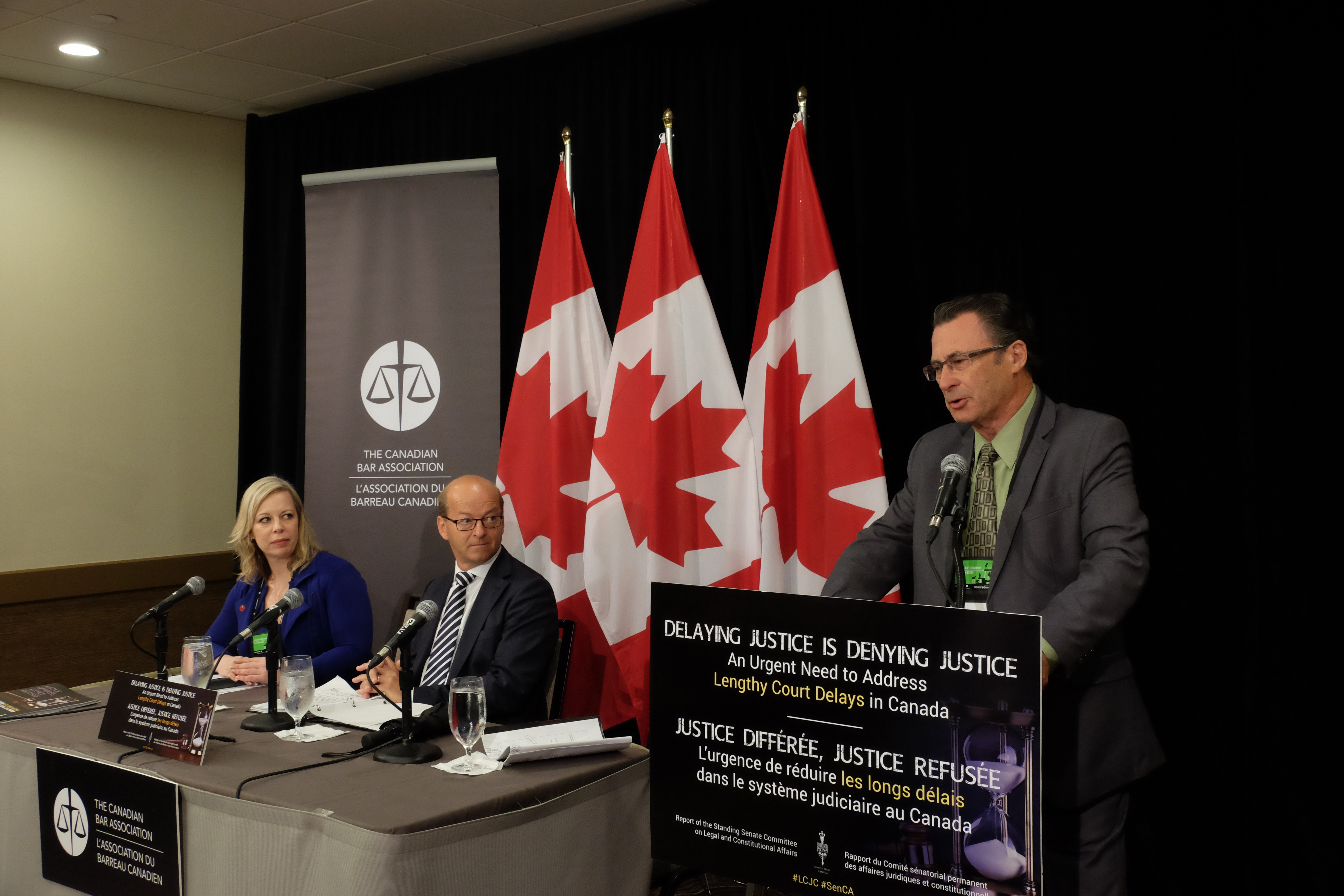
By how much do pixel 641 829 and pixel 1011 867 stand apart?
3.35 feet

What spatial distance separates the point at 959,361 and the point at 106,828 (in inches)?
85.6

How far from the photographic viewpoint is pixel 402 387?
176 inches

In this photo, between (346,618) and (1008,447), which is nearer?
(1008,447)

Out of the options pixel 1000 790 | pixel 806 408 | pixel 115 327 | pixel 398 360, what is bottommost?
pixel 1000 790

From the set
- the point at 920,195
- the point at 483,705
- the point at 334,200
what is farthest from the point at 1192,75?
the point at 334,200

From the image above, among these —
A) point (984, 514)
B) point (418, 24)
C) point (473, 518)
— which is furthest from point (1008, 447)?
point (418, 24)

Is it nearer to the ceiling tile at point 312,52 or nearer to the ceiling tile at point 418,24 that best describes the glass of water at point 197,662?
the ceiling tile at point 418,24

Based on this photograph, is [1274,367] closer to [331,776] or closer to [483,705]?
[483,705]

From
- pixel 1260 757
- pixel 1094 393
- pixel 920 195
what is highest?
pixel 920 195

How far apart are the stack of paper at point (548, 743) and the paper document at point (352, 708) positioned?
0.30 metres

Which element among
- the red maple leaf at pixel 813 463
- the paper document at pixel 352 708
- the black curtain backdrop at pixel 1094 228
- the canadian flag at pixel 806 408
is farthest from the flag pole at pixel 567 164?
the paper document at pixel 352 708

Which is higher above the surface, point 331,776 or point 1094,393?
point 1094,393

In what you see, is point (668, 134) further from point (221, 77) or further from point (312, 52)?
point (221, 77)

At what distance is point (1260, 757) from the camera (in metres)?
2.90
